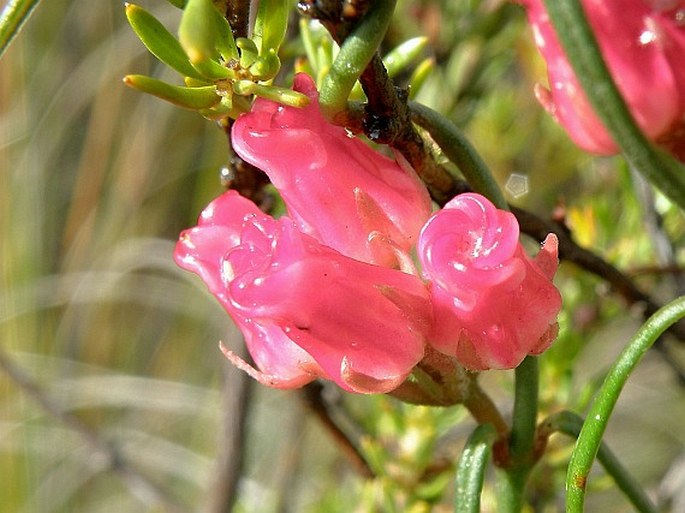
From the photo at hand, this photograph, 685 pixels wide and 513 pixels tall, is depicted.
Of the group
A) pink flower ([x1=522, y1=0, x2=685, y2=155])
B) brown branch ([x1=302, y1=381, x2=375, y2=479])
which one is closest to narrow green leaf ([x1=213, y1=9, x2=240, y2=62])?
pink flower ([x1=522, y1=0, x2=685, y2=155])

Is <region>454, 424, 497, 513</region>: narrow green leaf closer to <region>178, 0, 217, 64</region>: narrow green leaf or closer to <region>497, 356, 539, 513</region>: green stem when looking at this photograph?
<region>497, 356, 539, 513</region>: green stem

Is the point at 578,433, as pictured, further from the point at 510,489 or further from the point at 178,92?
the point at 178,92

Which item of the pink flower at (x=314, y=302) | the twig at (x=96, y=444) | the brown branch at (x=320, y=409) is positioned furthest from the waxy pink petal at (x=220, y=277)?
the twig at (x=96, y=444)

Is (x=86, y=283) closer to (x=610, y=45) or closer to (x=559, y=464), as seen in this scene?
(x=559, y=464)

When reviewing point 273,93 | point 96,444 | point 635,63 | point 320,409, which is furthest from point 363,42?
point 96,444

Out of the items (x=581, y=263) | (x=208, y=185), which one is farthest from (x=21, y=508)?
(x=581, y=263)

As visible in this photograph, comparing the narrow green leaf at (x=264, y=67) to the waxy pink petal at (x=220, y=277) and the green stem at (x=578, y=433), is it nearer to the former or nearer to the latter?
the waxy pink petal at (x=220, y=277)
